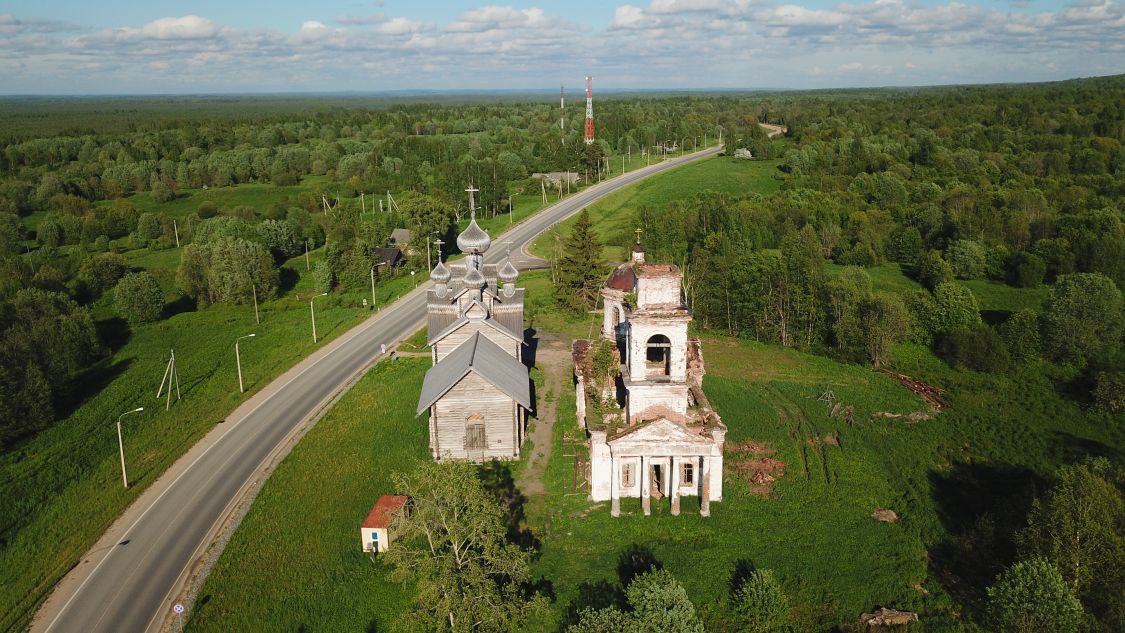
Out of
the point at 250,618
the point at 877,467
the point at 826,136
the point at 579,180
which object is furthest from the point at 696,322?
the point at 826,136

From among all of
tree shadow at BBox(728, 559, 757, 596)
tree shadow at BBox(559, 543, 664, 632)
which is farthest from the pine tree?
tree shadow at BBox(728, 559, 757, 596)

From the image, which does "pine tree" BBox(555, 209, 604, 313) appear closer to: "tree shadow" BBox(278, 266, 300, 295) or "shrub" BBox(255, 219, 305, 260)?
"tree shadow" BBox(278, 266, 300, 295)

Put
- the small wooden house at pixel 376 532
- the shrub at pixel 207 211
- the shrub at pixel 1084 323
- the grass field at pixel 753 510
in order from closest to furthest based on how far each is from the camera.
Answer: the grass field at pixel 753 510 → the small wooden house at pixel 376 532 → the shrub at pixel 1084 323 → the shrub at pixel 207 211

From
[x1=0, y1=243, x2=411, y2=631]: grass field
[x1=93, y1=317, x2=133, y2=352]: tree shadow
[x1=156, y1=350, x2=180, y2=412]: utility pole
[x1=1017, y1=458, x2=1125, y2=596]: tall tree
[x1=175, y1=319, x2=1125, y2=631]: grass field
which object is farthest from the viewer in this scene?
[x1=93, y1=317, x2=133, y2=352]: tree shadow

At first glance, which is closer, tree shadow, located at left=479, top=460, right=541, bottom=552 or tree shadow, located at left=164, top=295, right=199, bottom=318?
tree shadow, located at left=479, top=460, right=541, bottom=552

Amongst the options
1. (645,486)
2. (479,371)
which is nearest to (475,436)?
(479,371)

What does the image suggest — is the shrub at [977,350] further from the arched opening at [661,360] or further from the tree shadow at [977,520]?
the arched opening at [661,360]

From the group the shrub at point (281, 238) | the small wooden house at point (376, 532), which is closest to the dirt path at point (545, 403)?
the small wooden house at point (376, 532)
